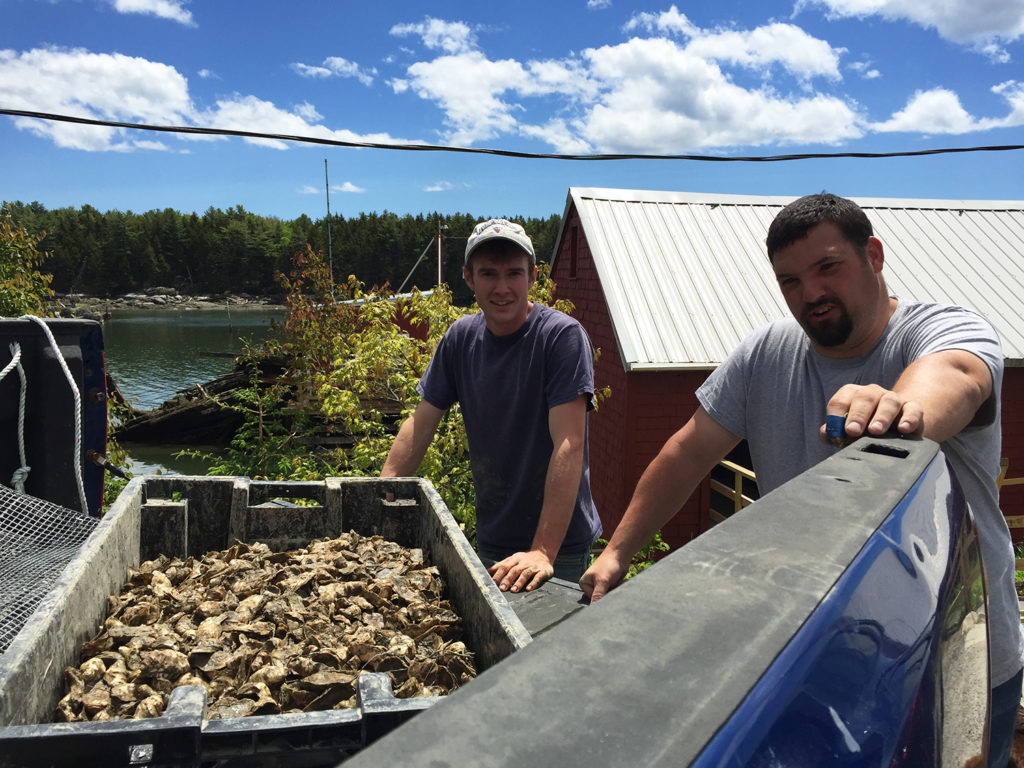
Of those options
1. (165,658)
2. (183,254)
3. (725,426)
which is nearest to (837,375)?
(725,426)

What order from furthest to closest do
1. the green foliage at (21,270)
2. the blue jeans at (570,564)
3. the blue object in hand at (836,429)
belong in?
the green foliage at (21,270) < the blue jeans at (570,564) < the blue object in hand at (836,429)

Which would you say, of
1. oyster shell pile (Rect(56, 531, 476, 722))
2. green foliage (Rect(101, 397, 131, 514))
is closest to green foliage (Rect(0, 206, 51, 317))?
green foliage (Rect(101, 397, 131, 514))

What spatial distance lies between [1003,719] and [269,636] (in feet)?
6.32

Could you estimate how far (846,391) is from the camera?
154 cm

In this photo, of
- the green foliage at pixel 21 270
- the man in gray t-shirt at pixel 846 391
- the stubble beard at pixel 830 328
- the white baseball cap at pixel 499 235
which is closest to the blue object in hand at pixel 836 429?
the man in gray t-shirt at pixel 846 391

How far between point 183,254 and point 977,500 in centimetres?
14051

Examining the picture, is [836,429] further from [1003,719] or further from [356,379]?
[356,379]

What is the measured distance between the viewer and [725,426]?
8.60ft

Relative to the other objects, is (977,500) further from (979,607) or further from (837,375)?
(979,607)

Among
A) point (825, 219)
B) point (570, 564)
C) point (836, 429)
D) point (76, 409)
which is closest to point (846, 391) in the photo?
point (836, 429)

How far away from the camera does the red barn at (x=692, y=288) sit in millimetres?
10766

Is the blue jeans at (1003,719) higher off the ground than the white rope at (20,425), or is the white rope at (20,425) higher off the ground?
the white rope at (20,425)

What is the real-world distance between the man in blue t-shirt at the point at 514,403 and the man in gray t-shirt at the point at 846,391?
465 millimetres

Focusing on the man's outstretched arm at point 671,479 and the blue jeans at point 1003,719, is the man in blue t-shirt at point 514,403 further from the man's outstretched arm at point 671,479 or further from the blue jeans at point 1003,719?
the blue jeans at point 1003,719
